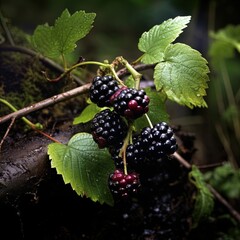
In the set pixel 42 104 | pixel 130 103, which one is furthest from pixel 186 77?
pixel 42 104

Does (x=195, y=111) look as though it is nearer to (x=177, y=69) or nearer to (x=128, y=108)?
(x=177, y=69)

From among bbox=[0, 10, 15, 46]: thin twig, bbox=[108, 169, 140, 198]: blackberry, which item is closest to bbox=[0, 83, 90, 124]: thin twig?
bbox=[108, 169, 140, 198]: blackberry

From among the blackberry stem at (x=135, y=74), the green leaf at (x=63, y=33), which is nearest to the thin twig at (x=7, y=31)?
the green leaf at (x=63, y=33)

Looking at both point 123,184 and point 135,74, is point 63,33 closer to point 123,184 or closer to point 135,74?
point 135,74

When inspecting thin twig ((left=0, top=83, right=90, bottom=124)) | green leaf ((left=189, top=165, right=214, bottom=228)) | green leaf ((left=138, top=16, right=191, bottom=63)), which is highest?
green leaf ((left=138, top=16, right=191, bottom=63))

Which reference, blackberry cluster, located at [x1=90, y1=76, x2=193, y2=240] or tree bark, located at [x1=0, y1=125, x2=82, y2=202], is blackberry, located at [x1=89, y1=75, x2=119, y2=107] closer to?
blackberry cluster, located at [x1=90, y1=76, x2=193, y2=240]

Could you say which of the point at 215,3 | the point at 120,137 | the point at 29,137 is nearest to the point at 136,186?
the point at 120,137
